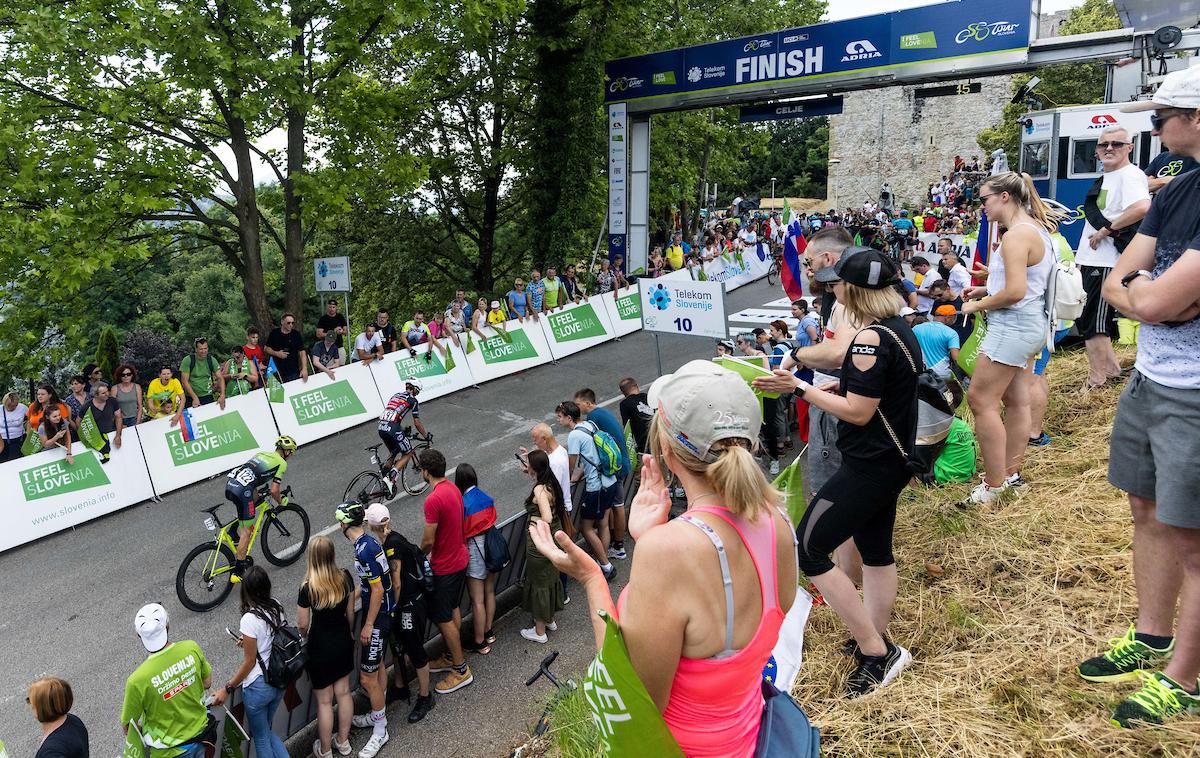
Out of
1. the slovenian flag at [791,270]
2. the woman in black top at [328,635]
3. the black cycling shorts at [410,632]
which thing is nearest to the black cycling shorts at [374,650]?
the woman in black top at [328,635]

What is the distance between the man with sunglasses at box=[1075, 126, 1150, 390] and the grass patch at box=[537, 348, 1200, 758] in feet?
4.92

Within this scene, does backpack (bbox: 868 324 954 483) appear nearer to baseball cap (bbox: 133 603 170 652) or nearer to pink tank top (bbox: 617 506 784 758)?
pink tank top (bbox: 617 506 784 758)

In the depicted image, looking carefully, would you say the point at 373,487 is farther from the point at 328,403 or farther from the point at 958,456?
the point at 958,456

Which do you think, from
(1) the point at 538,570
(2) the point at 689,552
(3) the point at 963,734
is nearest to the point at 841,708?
(3) the point at 963,734

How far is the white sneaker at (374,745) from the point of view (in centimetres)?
579

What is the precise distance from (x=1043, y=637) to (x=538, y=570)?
14.4ft

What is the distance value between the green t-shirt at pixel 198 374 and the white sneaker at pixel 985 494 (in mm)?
11449

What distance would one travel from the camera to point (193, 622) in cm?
769

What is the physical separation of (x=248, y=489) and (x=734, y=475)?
771 centimetres

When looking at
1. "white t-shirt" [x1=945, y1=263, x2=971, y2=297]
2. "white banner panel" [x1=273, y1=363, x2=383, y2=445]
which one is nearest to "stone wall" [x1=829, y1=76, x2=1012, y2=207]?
"white t-shirt" [x1=945, y1=263, x2=971, y2=297]

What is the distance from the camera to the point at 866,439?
3238mm

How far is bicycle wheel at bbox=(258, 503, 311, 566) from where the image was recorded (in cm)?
880

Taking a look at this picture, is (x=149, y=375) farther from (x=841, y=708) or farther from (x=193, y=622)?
(x=841, y=708)

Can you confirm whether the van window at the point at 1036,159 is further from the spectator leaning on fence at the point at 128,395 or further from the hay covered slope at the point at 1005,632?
the spectator leaning on fence at the point at 128,395
